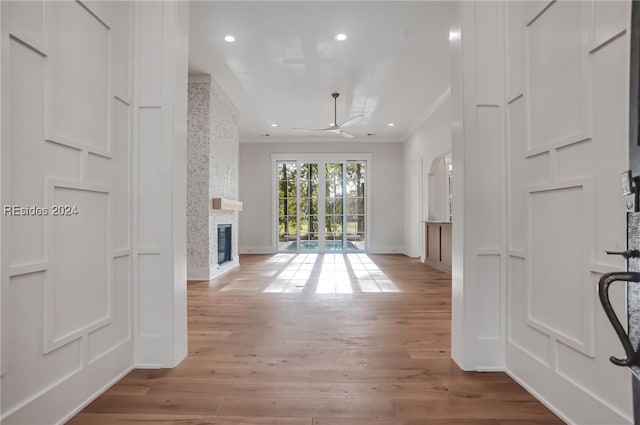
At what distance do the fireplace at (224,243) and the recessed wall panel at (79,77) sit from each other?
12.3 feet

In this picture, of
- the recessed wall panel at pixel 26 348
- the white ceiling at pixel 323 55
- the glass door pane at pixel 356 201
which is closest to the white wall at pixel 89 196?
the recessed wall panel at pixel 26 348

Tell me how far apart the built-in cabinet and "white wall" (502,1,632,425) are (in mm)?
3749

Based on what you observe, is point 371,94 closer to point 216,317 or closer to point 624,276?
point 216,317

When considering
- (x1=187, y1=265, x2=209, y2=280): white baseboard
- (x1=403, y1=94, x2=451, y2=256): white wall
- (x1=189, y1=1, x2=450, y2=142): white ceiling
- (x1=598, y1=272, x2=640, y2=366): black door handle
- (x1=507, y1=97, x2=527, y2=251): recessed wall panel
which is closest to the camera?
(x1=598, y1=272, x2=640, y2=366): black door handle

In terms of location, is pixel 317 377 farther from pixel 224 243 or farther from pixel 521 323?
pixel 224 243

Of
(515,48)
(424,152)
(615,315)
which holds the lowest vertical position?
(615,315)

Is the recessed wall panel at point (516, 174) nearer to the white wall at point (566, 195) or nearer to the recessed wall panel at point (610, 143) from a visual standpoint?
the white wall at point (566, 195)

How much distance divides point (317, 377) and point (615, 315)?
4.66 ft

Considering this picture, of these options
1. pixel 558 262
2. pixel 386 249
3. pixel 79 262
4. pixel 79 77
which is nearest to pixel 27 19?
pixel 79 77

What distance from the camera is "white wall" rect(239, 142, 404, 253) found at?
858cm

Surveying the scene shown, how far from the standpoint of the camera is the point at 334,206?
28.6 feet

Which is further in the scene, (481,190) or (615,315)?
(481,190)

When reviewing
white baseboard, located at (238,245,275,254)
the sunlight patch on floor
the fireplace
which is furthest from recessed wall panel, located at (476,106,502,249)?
white baseboard, located at (238,245,275,254)

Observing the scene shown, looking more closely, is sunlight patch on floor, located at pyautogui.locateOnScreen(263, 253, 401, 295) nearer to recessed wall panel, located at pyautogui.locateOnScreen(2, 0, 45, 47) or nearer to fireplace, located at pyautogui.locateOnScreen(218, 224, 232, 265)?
fireplace, located at pyautogui.locateOnScreen(218, 224, 232, 265)
